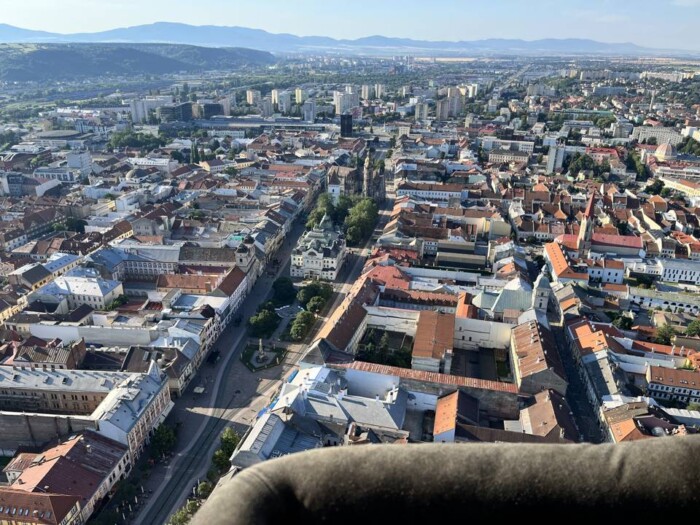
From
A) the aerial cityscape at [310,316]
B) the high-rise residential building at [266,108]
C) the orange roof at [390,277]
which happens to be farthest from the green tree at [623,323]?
the high-rise residential building at [266,108]

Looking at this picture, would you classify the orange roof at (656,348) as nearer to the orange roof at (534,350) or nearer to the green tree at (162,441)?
→ the orange roof at (534,350)

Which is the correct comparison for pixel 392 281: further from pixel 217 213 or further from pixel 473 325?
pixel 217 213

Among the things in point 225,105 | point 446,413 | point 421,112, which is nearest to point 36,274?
point 446,413

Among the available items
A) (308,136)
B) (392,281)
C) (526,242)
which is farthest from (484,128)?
(392,281)

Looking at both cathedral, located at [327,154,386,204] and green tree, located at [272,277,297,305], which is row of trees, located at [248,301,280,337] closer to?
green tree, located at [272,277,297,305]

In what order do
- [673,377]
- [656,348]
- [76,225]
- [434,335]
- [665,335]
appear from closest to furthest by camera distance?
[673,377], [434,335], [656,348], [665,335], [76,225]

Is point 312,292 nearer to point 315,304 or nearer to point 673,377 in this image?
point 315,304
